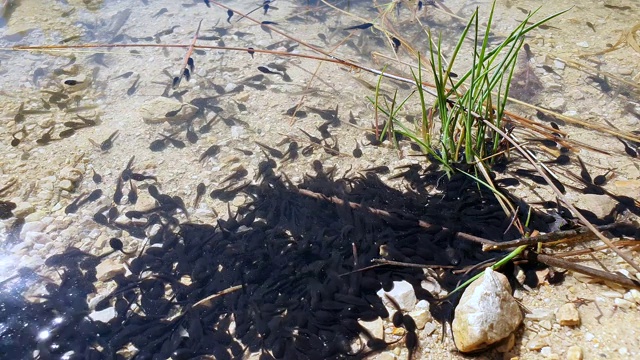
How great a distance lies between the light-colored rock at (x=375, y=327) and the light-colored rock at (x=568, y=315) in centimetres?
113

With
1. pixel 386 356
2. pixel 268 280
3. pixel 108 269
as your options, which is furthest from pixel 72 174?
pixel 386 356

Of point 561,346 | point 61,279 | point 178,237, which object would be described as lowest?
point 61,279

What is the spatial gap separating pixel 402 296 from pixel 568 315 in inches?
41.9

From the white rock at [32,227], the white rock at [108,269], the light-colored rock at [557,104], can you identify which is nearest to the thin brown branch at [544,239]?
the light-colored rock at [557,104]

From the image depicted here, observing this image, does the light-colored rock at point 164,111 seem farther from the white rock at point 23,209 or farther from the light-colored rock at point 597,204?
the light-colored rock at point 597,204

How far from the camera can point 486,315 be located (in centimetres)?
267

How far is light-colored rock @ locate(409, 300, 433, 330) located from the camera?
3129mm

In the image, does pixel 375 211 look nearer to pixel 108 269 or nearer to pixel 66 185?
pixel 108 269

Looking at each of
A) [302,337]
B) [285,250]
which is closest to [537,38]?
[285,250]

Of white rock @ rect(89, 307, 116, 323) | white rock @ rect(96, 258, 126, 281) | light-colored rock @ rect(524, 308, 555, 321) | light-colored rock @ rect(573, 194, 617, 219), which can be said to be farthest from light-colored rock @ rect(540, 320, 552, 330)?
white rock @ rect(96, 258, 126, 281)

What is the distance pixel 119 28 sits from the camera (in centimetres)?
762

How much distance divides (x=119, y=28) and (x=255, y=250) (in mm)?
5707

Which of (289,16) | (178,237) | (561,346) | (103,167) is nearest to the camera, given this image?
(561,346)

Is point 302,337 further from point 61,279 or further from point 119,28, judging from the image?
point 119,28
